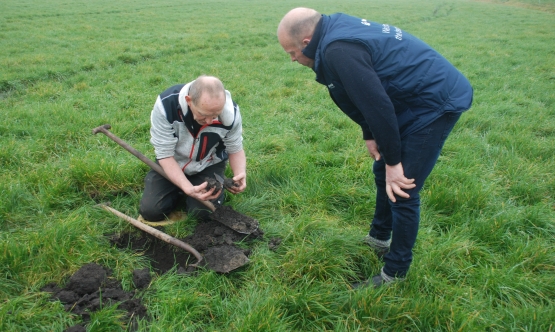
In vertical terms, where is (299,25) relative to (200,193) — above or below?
above

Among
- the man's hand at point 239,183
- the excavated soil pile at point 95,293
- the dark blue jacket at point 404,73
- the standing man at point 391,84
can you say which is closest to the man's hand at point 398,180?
the standing man at point 391,84

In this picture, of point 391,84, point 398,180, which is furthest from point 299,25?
point 398,180

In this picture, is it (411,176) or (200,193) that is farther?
(200,193)

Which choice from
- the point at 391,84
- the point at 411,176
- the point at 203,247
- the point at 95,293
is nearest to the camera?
the point at 391,84

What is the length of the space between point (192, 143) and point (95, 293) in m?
1.45

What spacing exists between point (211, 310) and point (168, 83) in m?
6.29

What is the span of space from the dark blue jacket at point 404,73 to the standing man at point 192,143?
1.01m

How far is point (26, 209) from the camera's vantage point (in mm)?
3713

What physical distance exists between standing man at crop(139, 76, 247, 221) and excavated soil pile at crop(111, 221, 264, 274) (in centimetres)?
28

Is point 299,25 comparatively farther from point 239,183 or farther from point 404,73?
point 239,183

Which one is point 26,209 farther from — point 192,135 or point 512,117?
point 512,117

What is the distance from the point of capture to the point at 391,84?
7.91ft

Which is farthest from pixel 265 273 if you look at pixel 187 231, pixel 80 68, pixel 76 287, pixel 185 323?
pixel 80 68

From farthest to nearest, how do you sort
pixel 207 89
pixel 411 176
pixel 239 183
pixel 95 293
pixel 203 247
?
pixel 239 183 → pixel 203 247 → pixel 207 89 → pixel 95 293 → pixel 411 176
